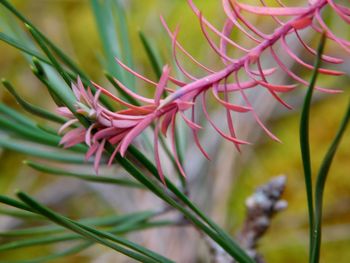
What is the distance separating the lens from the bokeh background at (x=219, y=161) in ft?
1.85

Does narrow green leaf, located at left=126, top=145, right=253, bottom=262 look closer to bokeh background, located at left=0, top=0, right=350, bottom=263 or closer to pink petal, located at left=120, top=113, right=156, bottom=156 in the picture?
pink petal, located at left=120, top=113, right=156, bottom=156

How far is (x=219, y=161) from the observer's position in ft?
1.81

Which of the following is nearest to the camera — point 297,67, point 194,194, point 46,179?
point 194,194

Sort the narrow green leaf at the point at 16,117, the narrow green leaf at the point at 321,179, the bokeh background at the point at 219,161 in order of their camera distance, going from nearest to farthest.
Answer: the narrow green leaf at the point at 321,179 → the narrow green leaf at the point at 16,117 → the bokeh background at the point at 219,161

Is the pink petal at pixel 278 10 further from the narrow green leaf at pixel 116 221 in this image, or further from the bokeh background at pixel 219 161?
the bokeh background at pixel 219 161

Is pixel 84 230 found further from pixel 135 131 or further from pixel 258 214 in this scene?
pixel 258 214

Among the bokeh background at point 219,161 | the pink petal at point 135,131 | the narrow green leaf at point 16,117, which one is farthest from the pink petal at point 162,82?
the bokeh background at point 219,161

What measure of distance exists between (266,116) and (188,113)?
114 mm

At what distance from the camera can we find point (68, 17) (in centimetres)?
84

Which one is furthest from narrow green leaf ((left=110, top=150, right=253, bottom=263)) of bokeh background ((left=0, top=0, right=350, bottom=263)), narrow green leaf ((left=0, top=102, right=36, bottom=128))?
bokeh background ((left=0, top=0, right=350, bottom=263))

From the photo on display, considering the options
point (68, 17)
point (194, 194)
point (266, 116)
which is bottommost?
point (194, 194)

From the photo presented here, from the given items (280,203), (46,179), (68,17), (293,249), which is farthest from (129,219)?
(68,17)

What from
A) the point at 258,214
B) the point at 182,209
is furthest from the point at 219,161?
the point at 182,209

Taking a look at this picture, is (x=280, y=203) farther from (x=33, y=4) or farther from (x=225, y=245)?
(x=33, y=4)
